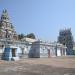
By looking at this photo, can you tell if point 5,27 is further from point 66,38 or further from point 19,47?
point 66,38

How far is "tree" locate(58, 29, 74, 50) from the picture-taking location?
82.8 m

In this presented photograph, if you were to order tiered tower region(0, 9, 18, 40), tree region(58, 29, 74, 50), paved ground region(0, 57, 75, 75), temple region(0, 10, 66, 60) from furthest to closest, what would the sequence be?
tree region(58, 29, 74, 50), tiered tower region(0, 9, 18, 40), temple region(0, 10, 66, 60), paved ground region(0, 57, 75, 75)

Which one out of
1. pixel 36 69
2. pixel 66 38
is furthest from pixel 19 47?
pixel 66 38

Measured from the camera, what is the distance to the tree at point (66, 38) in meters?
82.8

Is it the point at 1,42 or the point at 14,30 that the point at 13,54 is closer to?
the point at 1,42

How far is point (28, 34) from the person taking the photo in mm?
86438

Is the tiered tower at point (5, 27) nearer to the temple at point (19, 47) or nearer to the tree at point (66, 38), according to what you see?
the temple at point (19, 47)

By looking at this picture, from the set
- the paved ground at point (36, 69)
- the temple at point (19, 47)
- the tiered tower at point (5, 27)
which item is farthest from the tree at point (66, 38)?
the paved ground at point (36, 69)

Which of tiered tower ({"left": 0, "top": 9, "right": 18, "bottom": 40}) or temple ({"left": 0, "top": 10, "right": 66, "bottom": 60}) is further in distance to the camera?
tiered tower ({"left": 0, "top": 9, "right": 18, "bottom": 40})

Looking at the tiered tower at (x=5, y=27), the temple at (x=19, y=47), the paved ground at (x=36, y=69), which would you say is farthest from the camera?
the tiered tower at (x=5, y=27)

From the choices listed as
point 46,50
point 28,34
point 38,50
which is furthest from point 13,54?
point 28,34

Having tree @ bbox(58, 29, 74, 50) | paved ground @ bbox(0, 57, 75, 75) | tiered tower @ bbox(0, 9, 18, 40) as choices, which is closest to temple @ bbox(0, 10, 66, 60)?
tiered tower @ bbox(0, 9, 18, 40)

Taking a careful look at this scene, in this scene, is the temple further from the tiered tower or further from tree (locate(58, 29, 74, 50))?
tree (locate(58, 29, 74, 50))

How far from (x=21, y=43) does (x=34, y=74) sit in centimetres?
2635
